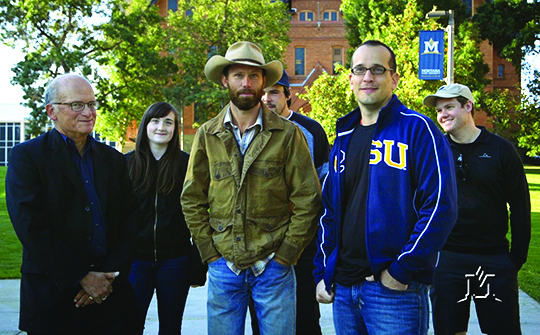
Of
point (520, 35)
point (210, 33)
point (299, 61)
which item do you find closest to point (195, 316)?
point (520, 35)

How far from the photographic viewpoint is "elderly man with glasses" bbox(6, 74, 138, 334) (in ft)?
10.5

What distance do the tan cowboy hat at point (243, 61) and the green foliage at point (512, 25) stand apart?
28.3 metres

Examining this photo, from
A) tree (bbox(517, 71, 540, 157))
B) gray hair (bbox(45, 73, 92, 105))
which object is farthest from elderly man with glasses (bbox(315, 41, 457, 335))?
tree (bbox(517, 71, 540, 157))

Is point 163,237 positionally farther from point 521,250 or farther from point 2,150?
point 2,150

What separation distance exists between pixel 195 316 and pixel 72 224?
315 cm

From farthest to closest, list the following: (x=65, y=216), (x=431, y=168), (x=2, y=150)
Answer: (x=2, y=150), (x=65, y=216), (x=431, y=168)

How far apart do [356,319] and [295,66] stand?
167 ft

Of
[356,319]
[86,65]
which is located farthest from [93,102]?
[86,65]

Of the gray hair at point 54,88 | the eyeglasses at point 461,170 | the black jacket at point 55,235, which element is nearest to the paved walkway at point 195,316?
the eyeglasses at point 461,170

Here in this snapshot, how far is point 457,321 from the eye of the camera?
171 inches

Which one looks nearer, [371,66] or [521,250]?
[371,66]

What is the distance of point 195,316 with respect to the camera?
618 centimetres

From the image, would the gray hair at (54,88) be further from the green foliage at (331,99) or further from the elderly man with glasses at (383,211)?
the green foliage at (331,99)

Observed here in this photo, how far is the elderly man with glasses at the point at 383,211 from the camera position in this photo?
281 centimetres
